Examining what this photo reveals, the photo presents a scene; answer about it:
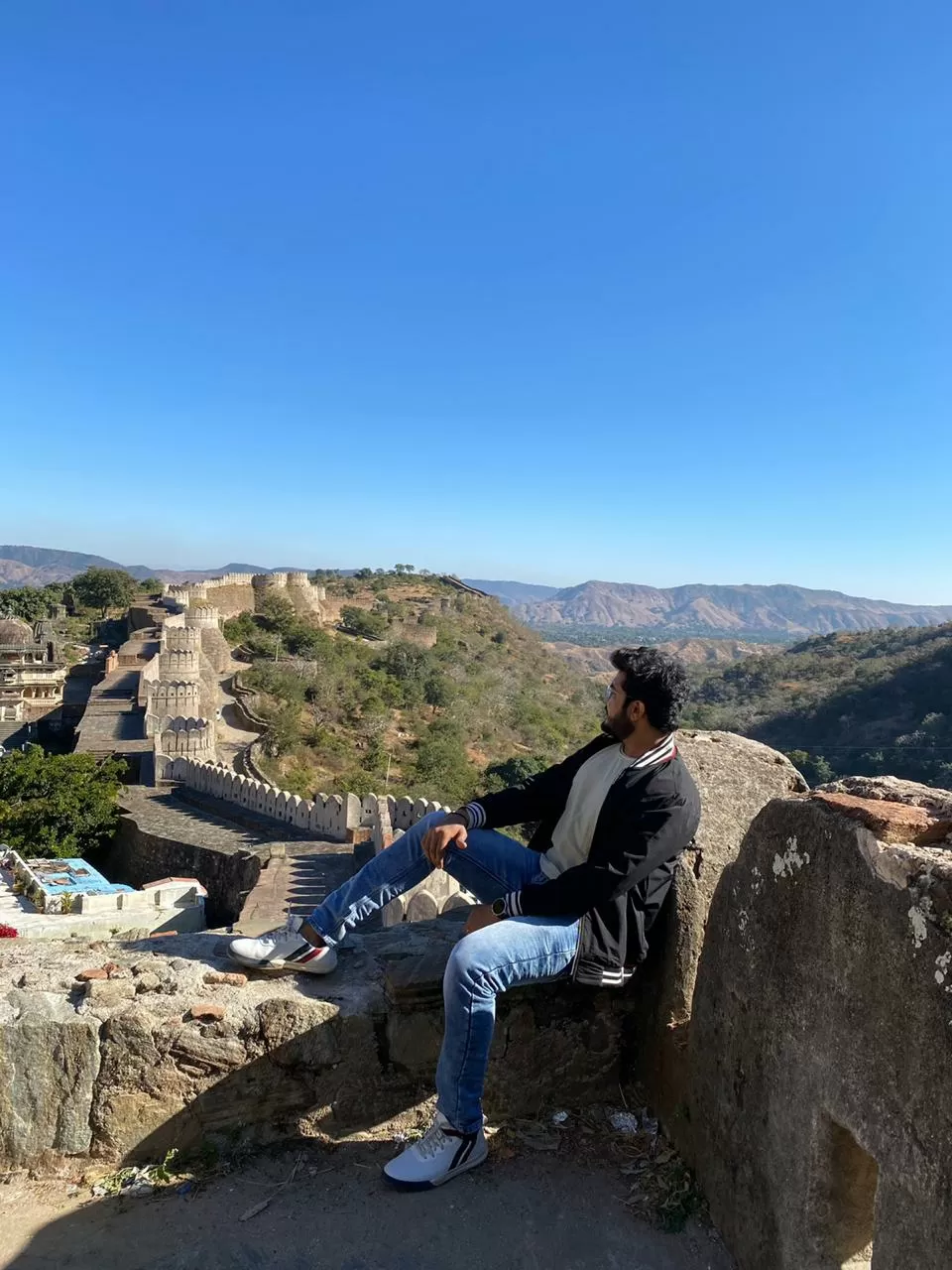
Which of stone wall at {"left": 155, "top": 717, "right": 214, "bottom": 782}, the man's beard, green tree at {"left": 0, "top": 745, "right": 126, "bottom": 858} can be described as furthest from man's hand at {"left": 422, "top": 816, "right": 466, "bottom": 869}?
stone wall at {"left": 155, "top": 717, "right": 214, "bottom": 782}

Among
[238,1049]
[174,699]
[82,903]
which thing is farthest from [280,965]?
[174,699]

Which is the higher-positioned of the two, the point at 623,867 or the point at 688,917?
the point at 623,867

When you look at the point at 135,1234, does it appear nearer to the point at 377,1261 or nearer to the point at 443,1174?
the point at 377,1261

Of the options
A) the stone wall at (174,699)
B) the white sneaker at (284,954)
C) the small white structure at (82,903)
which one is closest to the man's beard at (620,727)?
the white sneaker at (284,954)

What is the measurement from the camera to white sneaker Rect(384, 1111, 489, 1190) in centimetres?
232

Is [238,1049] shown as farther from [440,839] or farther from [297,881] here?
[297,881]

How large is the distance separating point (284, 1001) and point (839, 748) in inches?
1512

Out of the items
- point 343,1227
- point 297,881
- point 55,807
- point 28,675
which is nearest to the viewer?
point 343,1227

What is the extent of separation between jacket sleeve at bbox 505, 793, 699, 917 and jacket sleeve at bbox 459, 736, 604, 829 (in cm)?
46

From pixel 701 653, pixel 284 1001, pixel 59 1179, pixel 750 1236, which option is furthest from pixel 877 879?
pixel 701 653

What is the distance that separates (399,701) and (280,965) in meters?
29.5

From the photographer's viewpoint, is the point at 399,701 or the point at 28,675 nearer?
the point at 28,675

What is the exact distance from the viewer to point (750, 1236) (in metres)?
2.10

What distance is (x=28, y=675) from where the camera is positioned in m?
27.9
